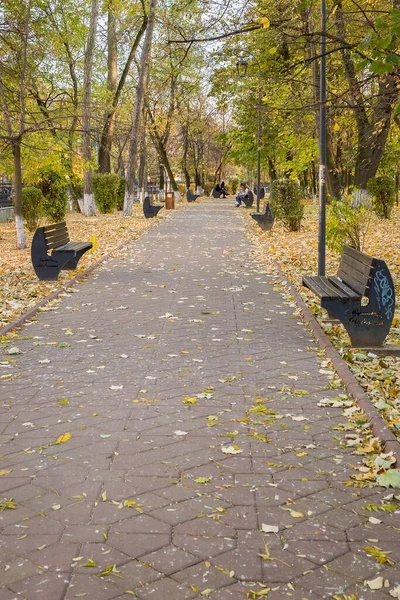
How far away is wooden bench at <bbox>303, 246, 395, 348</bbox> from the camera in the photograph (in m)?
6.50

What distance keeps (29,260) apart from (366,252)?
23.9 feet

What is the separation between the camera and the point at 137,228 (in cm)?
2280

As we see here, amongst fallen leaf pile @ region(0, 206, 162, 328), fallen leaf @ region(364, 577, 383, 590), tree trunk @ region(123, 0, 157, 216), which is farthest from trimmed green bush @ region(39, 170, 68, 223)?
fallen leaf @ region(364, 577, 383, 590)

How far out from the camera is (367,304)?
6.79 m

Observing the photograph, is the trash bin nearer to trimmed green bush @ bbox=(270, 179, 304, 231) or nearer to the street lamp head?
trimmed green bush @ bbox=(270, 179, 304, 231)

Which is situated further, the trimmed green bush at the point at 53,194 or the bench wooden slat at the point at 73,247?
the trimmed green bush at the point at 53,194

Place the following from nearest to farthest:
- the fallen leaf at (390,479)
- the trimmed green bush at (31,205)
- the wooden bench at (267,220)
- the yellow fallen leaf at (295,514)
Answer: the yellow fallen leaf at (295,514) → the fallen leaf at (390,479) → the wooden bench at (267,220) → the trimmed green bush at (31,205)

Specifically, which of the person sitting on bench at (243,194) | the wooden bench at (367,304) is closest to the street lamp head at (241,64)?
the wooden bench at (367,304)

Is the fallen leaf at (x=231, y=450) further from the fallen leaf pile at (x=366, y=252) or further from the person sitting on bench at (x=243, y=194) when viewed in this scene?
the person sitting on bench at (x=243, y=194)

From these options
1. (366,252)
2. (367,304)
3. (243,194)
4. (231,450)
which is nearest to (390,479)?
(231,450)

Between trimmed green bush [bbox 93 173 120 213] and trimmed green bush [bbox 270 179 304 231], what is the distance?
1316 cm

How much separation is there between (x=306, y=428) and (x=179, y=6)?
5.82m

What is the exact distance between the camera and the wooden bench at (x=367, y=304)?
21.3 ft

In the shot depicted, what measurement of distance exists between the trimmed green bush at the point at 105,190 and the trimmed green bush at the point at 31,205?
990 centimetres
